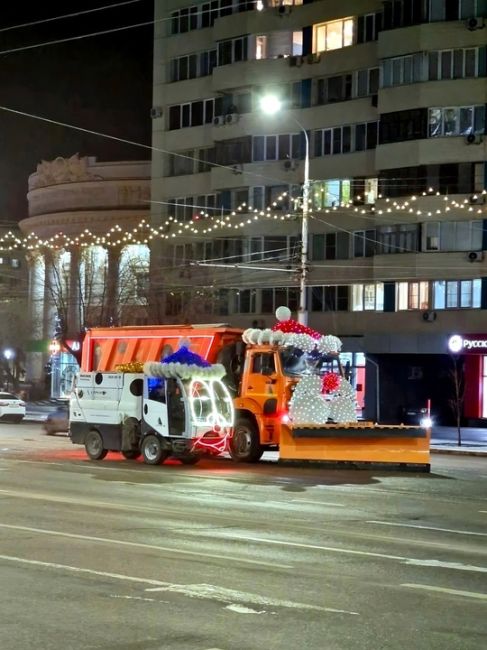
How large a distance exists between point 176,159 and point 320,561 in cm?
4882

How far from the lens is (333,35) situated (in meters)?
52.3

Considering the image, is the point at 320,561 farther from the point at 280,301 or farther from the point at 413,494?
the point at 280,301

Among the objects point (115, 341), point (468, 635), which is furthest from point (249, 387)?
point (468, 635)

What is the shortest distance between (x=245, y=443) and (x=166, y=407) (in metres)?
2.27

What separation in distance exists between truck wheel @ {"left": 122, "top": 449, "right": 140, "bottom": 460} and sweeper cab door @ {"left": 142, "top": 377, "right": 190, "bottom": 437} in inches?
39.6

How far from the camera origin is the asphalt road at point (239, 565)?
8.23 metres

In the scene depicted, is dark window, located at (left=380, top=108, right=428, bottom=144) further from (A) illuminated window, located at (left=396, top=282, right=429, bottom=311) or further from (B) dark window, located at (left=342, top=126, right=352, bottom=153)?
(A) illuminated window, located at (left=396, top=282, right=429, bottom=311)

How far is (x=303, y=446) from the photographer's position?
2375 cm

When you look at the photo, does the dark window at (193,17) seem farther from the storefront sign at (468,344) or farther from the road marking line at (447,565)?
the road marking line at (447,565)

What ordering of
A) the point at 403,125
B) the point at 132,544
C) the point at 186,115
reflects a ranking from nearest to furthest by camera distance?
1. the point at 132,544
2. the point at 403,125
3. the point at 186,115

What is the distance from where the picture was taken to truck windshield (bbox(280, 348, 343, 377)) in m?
25.1

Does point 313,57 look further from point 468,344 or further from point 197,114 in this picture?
point 468,344

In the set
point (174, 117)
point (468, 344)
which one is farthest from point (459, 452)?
point (174, 117)

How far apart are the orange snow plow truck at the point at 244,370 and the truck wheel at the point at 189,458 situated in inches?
38.8
